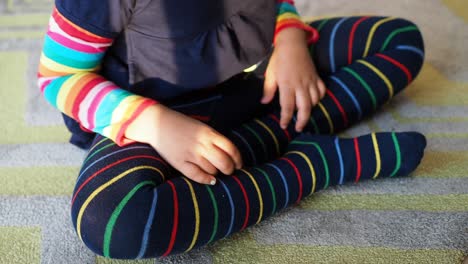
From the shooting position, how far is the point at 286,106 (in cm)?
66

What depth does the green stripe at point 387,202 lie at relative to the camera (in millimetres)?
587

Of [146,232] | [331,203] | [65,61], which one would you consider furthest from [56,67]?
[331,203]

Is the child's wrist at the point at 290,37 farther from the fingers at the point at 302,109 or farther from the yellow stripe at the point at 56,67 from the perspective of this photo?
the yellow stripe at the point at 56,67

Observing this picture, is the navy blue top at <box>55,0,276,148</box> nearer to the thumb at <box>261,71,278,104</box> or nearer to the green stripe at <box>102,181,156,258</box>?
the thumb at <box>261,71,278,104</box>

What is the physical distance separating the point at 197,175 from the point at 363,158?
0.20m

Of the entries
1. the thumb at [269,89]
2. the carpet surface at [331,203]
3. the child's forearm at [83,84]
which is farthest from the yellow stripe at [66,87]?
the thumb at [269,89]

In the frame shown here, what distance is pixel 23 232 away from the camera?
58 cm

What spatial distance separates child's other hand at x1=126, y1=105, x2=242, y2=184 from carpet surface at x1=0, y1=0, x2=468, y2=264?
0.08 metres

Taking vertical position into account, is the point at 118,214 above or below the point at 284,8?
below

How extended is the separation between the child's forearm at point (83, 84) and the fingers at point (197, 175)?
0.09 meters

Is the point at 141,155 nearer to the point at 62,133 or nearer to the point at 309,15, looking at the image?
the point at 62,133

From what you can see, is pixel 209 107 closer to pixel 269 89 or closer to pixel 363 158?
pixel 269 89

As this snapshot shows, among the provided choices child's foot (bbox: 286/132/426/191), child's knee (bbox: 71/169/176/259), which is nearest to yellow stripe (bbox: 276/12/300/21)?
child's foot (bbox: 286/132/426/191)

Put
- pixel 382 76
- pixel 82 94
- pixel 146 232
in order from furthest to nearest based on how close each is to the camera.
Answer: pixel 382 76 → pixel 82 94 → pixel 146 232
